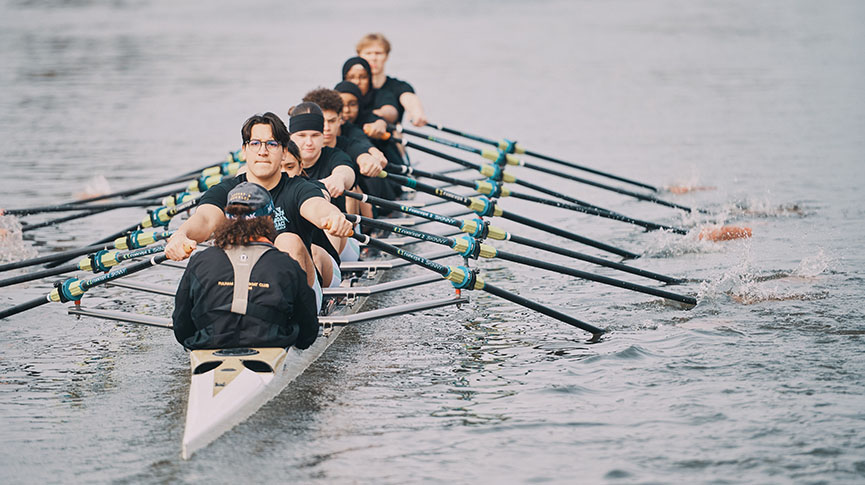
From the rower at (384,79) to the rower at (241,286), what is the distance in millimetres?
6037

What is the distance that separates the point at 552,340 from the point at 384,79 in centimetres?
551

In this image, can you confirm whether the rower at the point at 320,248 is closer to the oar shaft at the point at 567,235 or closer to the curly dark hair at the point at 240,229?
the curly dark hair at the point at 240,229

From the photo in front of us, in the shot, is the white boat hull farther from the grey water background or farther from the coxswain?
the coxswain

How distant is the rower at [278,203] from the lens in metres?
6.98

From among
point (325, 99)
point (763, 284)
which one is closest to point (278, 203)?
point (325, 99)

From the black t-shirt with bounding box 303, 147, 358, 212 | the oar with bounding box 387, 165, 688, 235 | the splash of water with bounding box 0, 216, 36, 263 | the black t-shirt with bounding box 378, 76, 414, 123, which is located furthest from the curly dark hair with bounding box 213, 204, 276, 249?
the black t-shirt with bounding box 378, 76, 414, 123

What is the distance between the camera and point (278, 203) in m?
7.16

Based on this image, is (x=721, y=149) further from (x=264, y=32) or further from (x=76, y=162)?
(x=264, y=32)

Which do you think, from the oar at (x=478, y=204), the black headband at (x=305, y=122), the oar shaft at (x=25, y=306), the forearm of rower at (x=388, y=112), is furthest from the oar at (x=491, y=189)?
the oar shaft at (x=25, y=306)

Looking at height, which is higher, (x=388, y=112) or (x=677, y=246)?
(x=388, y=112)

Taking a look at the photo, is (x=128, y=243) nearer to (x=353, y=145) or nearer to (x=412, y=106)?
(x=353, y=145)

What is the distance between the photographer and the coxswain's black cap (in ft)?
21.3

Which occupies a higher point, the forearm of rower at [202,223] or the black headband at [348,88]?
the black headband at [348,88]

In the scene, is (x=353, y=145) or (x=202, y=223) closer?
(x=202, y=223)
